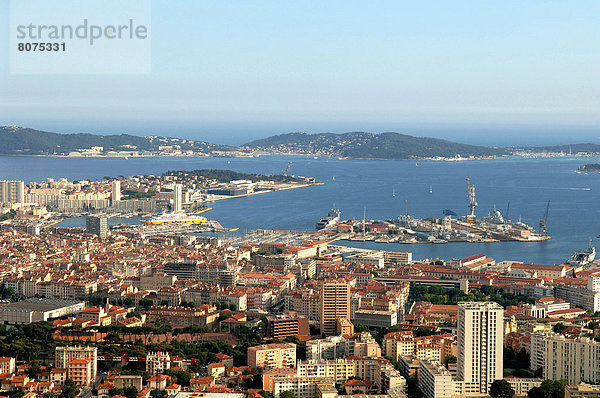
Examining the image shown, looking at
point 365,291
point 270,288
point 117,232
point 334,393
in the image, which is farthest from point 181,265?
point 334,393

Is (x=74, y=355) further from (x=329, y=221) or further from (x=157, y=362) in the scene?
(x=329, y=221)

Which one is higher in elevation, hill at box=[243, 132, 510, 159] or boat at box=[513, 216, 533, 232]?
hill at box=[243, 132, 510, 159]

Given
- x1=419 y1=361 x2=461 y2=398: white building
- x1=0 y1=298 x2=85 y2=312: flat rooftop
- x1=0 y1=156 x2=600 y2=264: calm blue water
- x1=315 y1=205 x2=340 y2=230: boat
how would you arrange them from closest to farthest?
x1=419 y1=361 x2=461 y2=398: white building, x1=0 y1=298 x2=85 y2=312: flat rooftop, x1=0 y1=156 x2=600 y2=264: calm blue water, x1=315 y1=205 x2=340 y2=230: boat

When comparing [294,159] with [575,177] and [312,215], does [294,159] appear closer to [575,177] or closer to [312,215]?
[575,177]

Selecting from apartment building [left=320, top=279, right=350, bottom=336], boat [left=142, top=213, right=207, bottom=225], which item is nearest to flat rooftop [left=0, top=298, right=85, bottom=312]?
apartment building [left=320, top=279, right=350, bottom=336]

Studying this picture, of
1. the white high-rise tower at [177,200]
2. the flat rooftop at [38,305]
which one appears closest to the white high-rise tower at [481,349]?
the flat rooftop at [38,305]

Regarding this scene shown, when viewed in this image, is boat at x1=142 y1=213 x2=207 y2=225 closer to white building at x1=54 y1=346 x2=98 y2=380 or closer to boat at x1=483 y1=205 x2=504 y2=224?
Result: boat at x1=483 y1=205 x2=504 y2=224

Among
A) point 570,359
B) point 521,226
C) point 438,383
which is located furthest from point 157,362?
point 521,226
